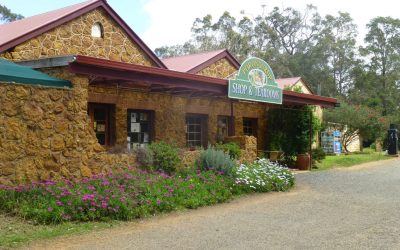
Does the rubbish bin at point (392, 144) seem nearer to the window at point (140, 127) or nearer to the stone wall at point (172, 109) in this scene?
the stone wall at point (172, 109)

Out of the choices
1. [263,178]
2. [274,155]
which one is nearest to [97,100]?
[263,178]

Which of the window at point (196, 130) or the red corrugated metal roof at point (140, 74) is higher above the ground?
the red corrugated metal roof at point (140, 74)

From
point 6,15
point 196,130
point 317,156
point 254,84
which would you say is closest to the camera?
point 254,84

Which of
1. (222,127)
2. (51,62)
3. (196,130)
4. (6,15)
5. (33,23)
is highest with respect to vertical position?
(6,15)

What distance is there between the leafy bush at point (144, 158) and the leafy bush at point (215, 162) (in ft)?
5.15

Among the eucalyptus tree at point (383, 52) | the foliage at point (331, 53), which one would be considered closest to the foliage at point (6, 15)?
the foliage at point (331, 53)

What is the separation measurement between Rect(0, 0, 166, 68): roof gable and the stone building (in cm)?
3

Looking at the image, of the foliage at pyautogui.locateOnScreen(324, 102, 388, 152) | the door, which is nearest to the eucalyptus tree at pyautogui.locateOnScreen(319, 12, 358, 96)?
the foliage at pyautogui.locateOnScreen(324, 102, 388, 152)

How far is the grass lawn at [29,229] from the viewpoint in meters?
6.13

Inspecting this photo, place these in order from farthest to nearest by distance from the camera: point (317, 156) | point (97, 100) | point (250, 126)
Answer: point (317, 156), point (250, 126), point (97, 100)

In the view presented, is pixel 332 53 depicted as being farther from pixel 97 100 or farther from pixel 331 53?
pixel 97 100

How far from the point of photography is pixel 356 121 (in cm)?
2880

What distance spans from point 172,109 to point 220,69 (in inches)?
214

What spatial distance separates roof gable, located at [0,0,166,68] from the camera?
12.3 metres
